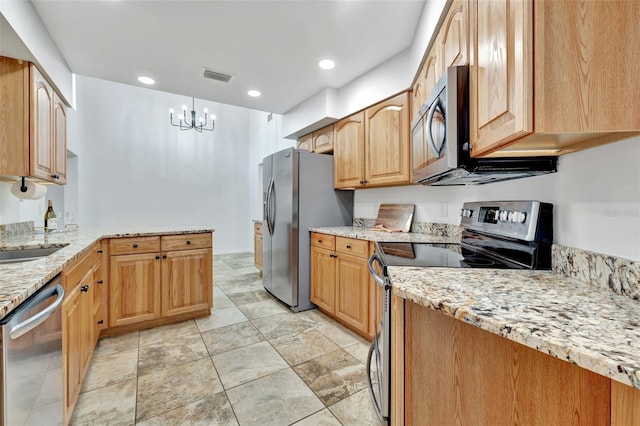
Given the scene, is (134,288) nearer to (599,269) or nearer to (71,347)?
(71,347)

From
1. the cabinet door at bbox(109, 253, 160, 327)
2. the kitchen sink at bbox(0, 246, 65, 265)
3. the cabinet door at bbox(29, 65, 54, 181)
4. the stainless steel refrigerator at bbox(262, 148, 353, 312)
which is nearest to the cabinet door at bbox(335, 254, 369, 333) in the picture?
the stainless steel refrigerator at bbox(262, 148, 353, 312)

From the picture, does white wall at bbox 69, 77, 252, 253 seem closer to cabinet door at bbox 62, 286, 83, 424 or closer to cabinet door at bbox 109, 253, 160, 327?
cabinet door at bbox 109, 253, 160, 327

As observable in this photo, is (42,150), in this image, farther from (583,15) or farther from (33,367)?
(583,15)

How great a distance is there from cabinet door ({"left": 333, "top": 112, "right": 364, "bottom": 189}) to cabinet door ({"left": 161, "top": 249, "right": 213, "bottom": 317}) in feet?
5.16

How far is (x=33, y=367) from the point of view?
0.95 meters

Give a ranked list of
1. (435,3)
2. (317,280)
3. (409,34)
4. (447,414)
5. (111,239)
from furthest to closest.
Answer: (317,280)
(111,239)
(409,34)
(435,3)
(447,414)

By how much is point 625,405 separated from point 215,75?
318 centimetres

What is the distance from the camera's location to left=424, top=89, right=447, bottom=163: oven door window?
1252 mm

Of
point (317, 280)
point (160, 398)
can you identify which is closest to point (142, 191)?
point (317, 280)

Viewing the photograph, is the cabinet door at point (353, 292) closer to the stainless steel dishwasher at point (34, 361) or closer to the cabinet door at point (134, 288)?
the cabinet door at point (134, 288)

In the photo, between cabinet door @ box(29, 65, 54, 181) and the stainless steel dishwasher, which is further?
cabinet door @ box(29, 65, 54, 181)

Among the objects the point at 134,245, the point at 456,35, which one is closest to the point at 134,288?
the point at 134,245

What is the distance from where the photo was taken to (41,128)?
75.9 inches

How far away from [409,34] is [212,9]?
1408mm
